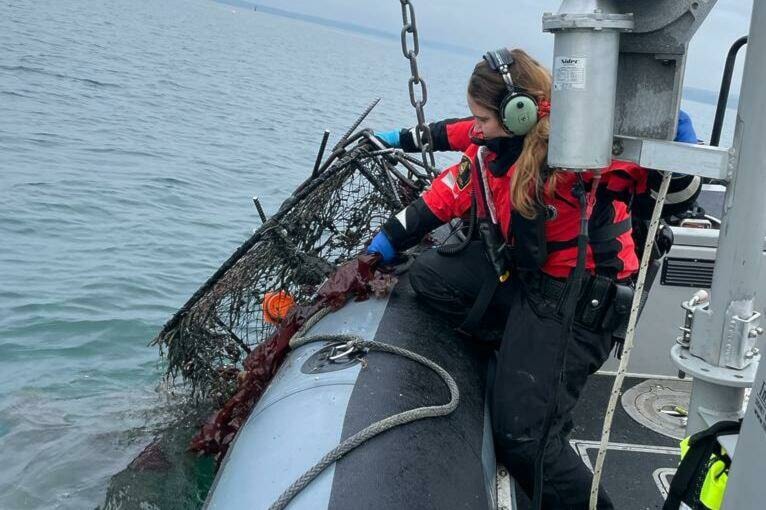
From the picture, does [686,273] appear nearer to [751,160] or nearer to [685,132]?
[685,132]

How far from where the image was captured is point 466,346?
139 inches

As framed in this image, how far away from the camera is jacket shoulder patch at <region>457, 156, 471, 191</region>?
348 cm

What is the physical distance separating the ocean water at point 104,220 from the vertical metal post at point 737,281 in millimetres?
3859

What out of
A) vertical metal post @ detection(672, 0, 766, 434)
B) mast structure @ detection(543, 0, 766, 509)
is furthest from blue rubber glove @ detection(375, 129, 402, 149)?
vertical metal post @ detection(672, 0, 766, 434)

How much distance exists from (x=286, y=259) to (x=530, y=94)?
1.82 m

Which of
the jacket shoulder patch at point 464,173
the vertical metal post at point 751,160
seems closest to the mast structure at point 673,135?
the vertical metal post at point 751,160

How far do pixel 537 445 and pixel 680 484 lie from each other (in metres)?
1.04

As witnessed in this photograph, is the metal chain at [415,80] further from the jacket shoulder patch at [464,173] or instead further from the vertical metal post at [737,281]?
the vertical metal post at [737,281]

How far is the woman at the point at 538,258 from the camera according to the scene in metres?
2.97

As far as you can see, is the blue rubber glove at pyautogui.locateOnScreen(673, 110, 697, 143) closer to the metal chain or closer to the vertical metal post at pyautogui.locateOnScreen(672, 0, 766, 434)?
the vertical metal post at pyautogui.locateOnScreen(672, 0, 766, 434)

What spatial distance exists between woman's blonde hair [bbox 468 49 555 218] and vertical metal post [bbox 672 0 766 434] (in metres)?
0.86

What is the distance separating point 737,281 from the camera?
7.01ft

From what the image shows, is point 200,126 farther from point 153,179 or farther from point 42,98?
point 153,179

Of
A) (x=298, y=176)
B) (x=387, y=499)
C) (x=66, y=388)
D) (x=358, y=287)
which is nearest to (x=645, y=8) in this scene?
(x=387, y=499)
